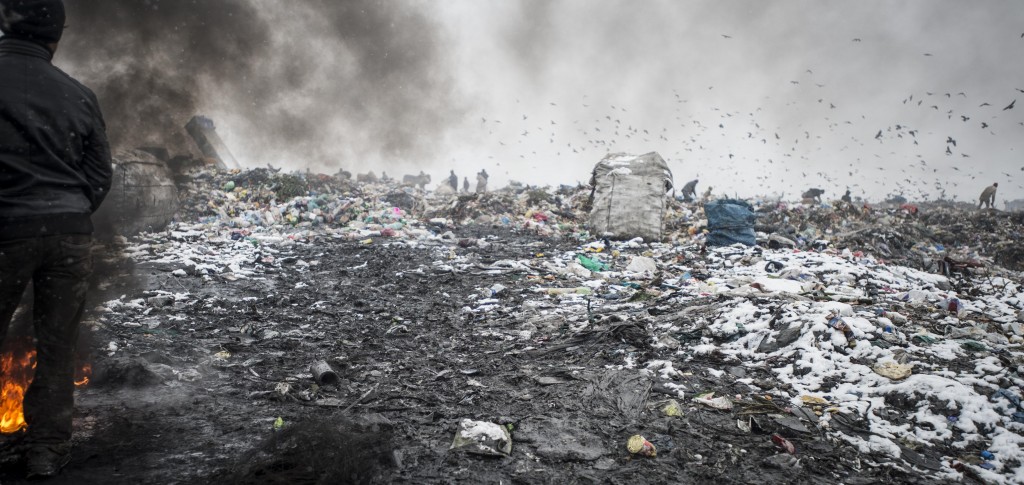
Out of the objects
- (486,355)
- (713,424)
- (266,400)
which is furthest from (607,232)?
(266,400)

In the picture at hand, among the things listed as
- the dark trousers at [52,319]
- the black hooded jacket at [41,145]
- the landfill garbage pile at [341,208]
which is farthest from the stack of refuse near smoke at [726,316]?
the black hooded jacket at [41,145]

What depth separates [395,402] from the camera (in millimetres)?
2541

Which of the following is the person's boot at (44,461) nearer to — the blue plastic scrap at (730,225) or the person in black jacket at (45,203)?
the person in black jacket at (45,203)

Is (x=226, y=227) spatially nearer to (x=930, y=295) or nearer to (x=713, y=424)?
(x=713, y=424)

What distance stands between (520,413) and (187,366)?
209cm

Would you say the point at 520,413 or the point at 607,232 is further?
the point at 607,232

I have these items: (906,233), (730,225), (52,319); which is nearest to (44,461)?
(52,319)

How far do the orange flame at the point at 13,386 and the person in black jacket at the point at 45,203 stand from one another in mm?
365

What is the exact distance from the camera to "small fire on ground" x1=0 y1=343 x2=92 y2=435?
6.32 feet

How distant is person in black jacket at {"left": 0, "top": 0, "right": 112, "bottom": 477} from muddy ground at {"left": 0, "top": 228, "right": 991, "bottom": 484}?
23 centimetres

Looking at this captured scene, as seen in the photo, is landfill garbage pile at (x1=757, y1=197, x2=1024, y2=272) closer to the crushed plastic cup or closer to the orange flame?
the crushed plastic cup

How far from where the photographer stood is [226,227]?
8.12 m

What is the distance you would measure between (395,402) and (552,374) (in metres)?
0.98

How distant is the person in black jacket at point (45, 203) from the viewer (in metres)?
1.57
